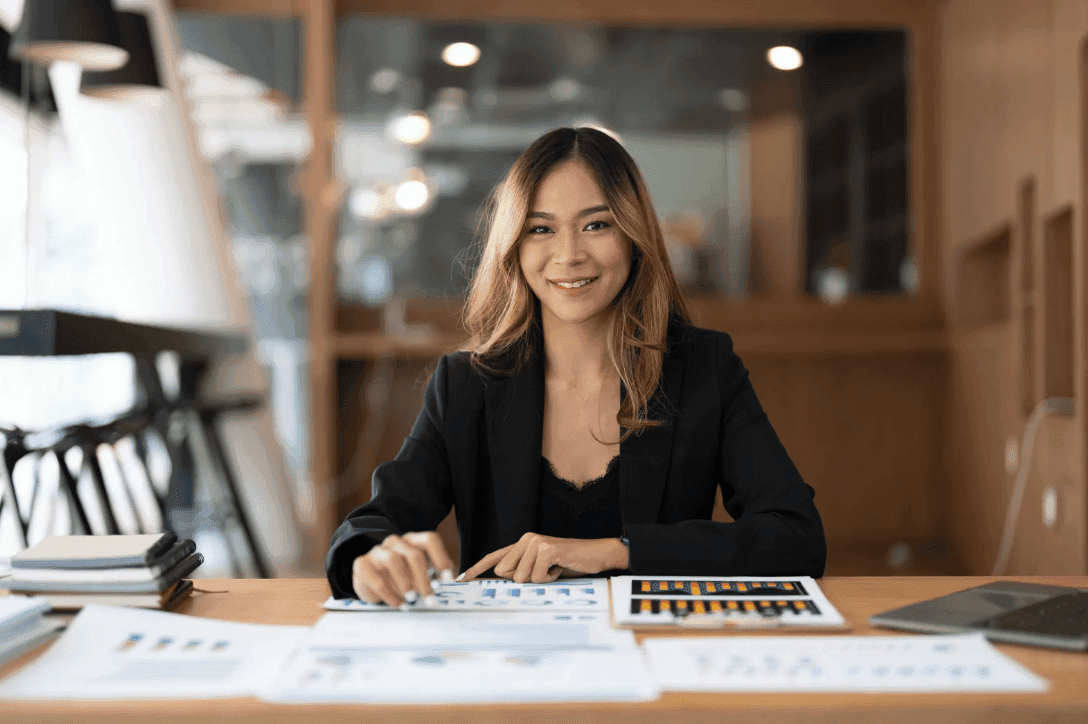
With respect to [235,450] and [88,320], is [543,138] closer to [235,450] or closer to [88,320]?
[88,320]

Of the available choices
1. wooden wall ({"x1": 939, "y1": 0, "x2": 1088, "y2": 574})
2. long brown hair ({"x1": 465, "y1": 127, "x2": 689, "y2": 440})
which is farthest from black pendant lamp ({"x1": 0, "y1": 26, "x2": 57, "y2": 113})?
wooden wall ({"x1": 939, "y1": 0, "x2": 1088, "y2": 574})

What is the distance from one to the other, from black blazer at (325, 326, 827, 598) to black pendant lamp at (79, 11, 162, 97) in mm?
1537

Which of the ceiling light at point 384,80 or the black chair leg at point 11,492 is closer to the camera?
the black chair leg at point 11,492

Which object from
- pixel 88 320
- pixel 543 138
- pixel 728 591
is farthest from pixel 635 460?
pixel 88 320

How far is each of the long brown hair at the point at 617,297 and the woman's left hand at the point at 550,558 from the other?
32cm

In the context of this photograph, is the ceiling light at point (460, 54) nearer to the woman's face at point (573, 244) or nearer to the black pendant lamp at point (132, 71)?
the black pendant lamp at point (132, 71)

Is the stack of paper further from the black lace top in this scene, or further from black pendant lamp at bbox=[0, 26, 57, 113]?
black pendant lamp at bbox=[0, 26, 57, 113]

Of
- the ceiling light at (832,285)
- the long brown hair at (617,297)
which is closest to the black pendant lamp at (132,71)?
the long brown hair at (617,297)

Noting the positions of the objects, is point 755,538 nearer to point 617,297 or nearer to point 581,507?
point 581,507

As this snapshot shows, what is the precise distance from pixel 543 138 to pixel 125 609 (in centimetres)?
96

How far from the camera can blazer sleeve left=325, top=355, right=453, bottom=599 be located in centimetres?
108

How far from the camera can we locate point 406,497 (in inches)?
53.9

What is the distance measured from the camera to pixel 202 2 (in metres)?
4.25

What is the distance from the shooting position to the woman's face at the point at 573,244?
151 cm
